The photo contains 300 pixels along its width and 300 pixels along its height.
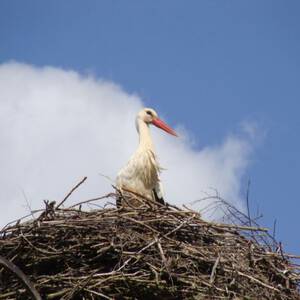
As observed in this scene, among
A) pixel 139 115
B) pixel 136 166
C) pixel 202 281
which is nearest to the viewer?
pixel 202 281

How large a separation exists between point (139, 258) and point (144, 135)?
116 inches

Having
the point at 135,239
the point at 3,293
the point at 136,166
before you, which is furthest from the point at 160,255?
the point at 136,166

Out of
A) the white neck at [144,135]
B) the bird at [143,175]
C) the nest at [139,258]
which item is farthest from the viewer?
the white neck at [144,135]

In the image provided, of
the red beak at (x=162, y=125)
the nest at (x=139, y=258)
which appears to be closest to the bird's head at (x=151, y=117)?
the red beak at (x=162, y=125)

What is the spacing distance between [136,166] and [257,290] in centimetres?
256

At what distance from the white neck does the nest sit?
7.14 feet

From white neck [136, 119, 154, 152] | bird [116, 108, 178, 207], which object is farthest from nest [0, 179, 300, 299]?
white neck [136, 119, 154, 152]

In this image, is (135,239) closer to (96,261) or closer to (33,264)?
(96,261)

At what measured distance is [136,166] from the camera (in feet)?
24.0

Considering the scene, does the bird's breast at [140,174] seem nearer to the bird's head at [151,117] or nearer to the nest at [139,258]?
the bird's head at [151,117]

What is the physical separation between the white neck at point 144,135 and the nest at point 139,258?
2.18 m

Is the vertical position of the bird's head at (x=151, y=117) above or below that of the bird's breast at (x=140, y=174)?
above

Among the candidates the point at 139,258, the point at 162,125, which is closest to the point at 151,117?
the point at 162,125

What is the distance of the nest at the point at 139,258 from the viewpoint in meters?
4.88
